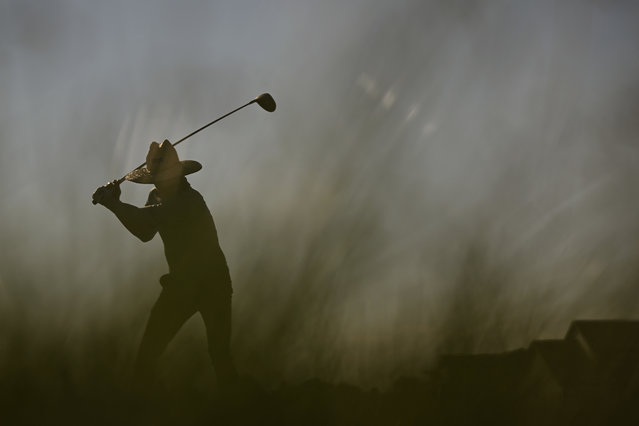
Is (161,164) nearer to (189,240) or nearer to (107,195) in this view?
(107,195)

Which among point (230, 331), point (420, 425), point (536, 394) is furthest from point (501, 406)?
point (230, 331)

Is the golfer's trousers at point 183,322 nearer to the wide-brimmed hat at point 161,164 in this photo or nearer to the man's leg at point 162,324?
the man's leg at point 162,324

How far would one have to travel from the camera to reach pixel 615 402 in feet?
27.6

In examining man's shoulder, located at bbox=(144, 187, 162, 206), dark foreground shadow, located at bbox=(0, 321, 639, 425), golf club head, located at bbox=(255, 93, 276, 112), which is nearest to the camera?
dark foreground shadow, located at bbox=(0, 321, 639, 425)

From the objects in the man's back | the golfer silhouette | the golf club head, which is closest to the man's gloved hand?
the golfer silhouette

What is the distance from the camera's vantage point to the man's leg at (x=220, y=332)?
8383 mm

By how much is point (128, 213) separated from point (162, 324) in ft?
4.40

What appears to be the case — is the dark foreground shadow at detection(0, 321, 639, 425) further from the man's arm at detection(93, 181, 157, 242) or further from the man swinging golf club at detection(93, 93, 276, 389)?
the man's arm at detection(93, 181, 157, 242)

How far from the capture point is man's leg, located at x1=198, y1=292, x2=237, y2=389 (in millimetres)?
8383

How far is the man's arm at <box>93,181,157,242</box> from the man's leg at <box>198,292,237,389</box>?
1.01m

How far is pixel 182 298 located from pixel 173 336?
Answer: 47cm

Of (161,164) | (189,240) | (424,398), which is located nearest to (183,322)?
(189,240)

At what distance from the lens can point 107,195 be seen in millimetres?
8250

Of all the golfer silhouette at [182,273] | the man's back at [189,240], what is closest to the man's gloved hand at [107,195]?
the golfer silhouette at [182,273]
